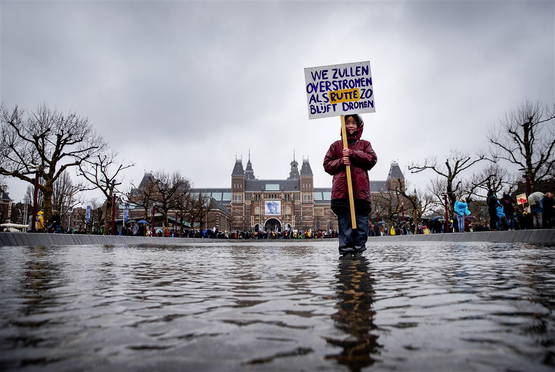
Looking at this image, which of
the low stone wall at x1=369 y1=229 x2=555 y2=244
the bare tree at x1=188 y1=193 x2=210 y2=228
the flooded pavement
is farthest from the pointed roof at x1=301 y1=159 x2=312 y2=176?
the flooded pavement

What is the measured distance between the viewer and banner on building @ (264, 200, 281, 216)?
382ft

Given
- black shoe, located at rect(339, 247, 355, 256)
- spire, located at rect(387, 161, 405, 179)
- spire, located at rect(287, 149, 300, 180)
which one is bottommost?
black shoe, located at rect(339, 247, 355, 256)

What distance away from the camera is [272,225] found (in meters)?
120

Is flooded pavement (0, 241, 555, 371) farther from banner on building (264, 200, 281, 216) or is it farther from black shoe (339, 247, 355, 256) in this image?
banner on building (264, 200, 281, 216)

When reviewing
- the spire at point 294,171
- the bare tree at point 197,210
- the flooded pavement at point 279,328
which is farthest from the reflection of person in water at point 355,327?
the spire at point 294,171

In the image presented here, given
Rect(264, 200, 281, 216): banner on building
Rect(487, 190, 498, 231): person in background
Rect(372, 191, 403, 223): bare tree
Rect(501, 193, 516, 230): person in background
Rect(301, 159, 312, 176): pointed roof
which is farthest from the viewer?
Rect(301, 159, 312, 176): pointed roof

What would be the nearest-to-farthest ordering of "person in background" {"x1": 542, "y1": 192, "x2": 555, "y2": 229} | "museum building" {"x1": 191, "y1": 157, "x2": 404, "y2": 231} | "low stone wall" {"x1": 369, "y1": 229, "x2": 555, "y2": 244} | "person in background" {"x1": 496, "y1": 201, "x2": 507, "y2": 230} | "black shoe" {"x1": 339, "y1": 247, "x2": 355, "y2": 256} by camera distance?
"black shoe" {"x1": 339, "y1": 247, "x2": 355, "y2": 256} → "low stone wall" {"x1": 369, "y1": 229, "x2": 555, "y2": 244} → "person in background" {"x1": 542, "y1": 192, "x2": 555, "y2": 229} → "person in background" {"x1": 496, "y1": 201, "x2": 507, "y2": 230} → "museum building" {"x1": 191, "y1": 157, "x2": 404, "y2": 231}

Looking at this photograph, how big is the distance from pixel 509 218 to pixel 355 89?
1189cm

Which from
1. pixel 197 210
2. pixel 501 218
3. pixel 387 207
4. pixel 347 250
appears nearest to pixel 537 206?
pixel 501 218

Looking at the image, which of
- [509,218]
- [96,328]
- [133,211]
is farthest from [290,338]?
[133,211]

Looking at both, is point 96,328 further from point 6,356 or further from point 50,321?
point 6,356

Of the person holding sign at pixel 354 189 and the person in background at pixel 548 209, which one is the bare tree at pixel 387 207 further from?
the person holding sign at pixel 354 189

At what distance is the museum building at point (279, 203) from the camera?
11788 cm

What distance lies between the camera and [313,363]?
0.87 m
